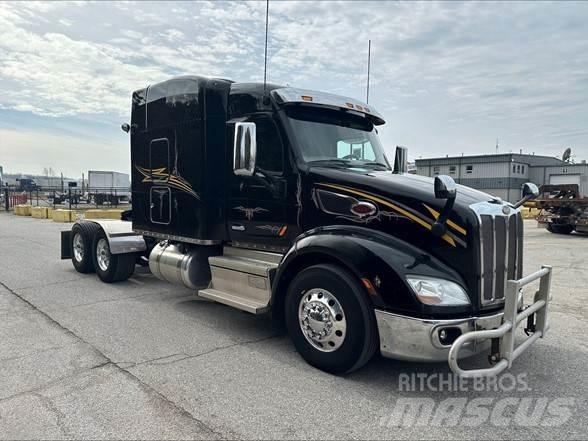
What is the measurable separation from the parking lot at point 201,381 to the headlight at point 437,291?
819 millimetres

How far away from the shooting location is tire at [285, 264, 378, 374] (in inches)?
147

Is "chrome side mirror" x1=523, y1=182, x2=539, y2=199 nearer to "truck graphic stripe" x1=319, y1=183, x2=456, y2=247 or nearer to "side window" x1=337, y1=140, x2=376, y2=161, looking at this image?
"truck graphic stripe" x1=319, y1=183, x2=456, y2=247

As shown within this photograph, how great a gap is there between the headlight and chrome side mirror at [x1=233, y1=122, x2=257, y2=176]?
77.7 inches

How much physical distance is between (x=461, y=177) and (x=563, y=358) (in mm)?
47429

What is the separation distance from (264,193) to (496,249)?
94.5 inches

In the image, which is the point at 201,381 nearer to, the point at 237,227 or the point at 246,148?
the point at 237,227

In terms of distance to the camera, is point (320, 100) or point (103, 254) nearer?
point (320, 100)

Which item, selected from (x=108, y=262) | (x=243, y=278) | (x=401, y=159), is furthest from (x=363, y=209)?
(x=108, y=262)

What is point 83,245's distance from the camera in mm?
8273

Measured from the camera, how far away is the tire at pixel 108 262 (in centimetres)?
748

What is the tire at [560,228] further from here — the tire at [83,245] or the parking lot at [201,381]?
the tire at [83,245]

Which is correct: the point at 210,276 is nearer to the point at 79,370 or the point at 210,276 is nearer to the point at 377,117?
the point at 79,370

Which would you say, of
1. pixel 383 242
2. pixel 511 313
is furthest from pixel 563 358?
pixel 383 242

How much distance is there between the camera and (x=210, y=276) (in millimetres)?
6070
